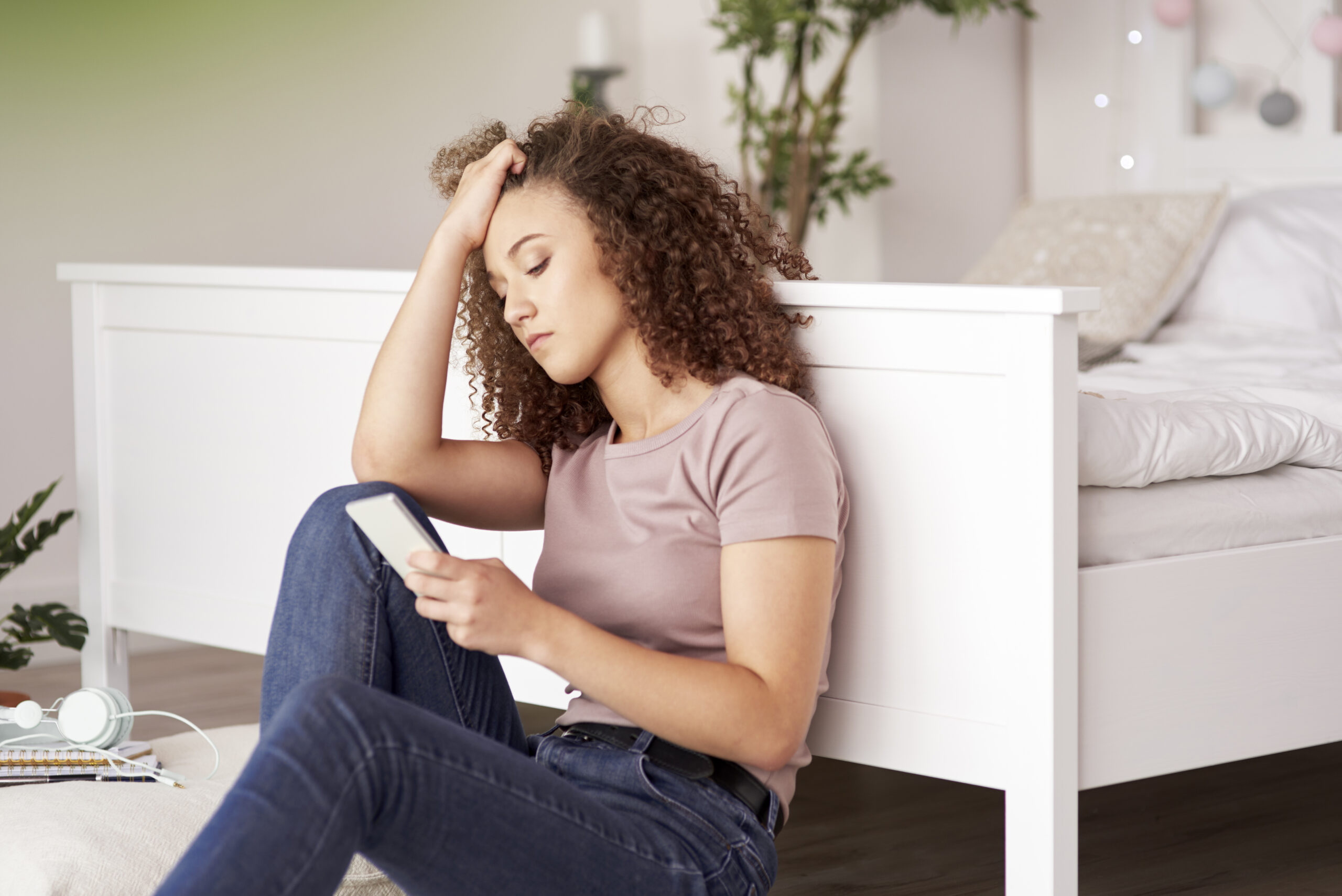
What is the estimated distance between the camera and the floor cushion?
129 centimetres

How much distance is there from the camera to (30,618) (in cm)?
208

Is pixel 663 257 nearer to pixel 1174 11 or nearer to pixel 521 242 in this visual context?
pixel 521 242

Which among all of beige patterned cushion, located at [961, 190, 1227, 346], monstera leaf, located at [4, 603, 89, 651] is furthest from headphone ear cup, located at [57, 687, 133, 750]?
beige patterned cushion, located at [961, 190, 1227, 346]

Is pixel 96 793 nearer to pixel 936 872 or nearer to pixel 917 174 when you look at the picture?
pixel 936 872

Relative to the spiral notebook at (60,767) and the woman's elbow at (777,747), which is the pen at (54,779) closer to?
the spiral notebook at (60,767)

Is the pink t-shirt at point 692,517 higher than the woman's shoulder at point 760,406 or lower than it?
lower

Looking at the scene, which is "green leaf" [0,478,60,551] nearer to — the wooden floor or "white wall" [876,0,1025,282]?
the wooden floor

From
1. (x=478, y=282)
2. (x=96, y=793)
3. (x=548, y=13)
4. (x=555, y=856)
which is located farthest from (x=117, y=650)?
(x=548, y=13)

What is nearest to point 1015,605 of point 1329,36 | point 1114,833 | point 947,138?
point 1114,833

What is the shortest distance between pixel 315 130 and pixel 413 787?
2.67 metres

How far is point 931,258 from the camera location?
3.75 meters

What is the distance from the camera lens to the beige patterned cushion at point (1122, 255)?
2.56 m

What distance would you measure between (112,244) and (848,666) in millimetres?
2246

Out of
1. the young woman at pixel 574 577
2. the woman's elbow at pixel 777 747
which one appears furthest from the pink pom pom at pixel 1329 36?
the woman's elbow at pixel 777 747
